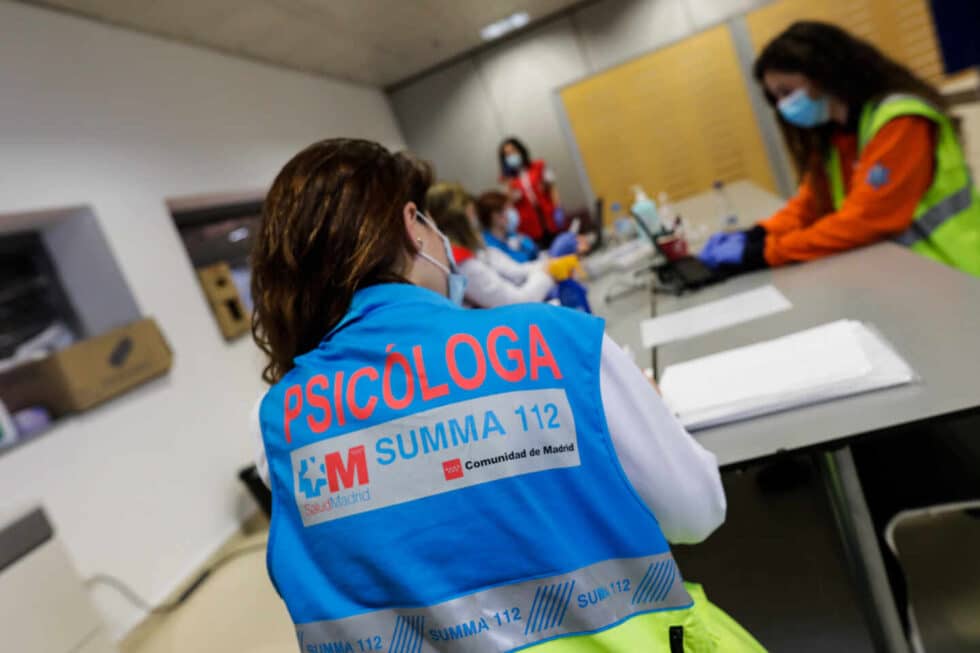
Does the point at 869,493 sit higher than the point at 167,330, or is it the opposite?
the point at 167,330

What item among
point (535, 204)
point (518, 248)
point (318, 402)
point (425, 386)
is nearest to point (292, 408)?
point (318, 402)

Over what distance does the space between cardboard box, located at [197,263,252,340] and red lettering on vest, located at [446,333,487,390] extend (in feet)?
9.34

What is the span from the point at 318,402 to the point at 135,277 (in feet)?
8.15

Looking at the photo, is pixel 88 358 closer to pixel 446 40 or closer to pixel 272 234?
pixel 272 234

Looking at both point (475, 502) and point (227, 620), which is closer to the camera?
point (475, 502)

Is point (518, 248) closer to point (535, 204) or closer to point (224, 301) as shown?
point (535, 204)

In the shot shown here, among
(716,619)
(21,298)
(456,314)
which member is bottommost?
(716,619)

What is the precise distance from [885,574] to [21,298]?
3.22m

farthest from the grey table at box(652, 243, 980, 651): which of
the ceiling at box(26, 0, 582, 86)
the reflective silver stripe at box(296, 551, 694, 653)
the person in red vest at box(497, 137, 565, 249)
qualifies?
the person in red vest at box(497, 137, 565, 249)

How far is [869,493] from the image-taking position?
3.98 ft

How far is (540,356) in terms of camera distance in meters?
0.65

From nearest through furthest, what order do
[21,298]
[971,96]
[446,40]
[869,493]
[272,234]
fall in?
[272,234], [869,493], [21,298], [971,96], [446,40]

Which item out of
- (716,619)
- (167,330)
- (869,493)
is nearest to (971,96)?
(869,493)

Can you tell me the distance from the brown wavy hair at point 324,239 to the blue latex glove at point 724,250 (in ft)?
4.28
